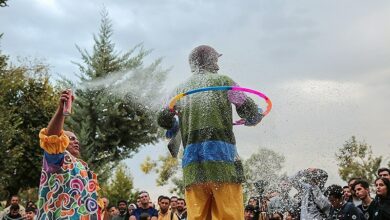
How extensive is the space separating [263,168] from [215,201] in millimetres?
2223

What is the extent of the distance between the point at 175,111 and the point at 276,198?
509cm

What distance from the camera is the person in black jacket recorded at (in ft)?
24.1

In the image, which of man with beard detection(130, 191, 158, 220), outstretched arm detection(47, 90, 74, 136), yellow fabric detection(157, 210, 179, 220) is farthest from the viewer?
man with beard detection(130, 191, 158, 220)

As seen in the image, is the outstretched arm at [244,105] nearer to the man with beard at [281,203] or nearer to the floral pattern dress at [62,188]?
the floral pattern dress at [62,188]

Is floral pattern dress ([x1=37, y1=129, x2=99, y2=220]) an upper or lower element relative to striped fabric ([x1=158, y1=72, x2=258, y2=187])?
lower

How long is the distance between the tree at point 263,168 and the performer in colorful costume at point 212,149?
113 centimetres

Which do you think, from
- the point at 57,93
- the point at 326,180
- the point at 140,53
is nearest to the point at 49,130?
the point at 326,180

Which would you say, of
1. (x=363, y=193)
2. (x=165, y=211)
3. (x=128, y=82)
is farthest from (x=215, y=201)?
(x=128, y=82)

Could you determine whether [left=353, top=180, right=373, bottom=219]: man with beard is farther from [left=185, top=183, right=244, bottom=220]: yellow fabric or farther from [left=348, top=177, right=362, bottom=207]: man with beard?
[left=185, top=183, right=244, bottom=220]: yellow fabric

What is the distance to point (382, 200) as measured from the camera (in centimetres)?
752

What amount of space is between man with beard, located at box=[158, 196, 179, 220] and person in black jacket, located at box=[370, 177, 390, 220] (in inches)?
193

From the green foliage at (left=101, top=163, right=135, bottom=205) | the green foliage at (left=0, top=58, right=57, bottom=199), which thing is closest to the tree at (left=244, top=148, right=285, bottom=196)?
the green foliage at (left=0, top=58, right=57, bottom=199)

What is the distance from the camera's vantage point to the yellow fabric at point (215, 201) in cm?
544

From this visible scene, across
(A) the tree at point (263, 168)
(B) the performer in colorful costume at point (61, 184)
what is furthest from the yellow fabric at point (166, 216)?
(B) the performer in colorful costume at point (61, 184)
